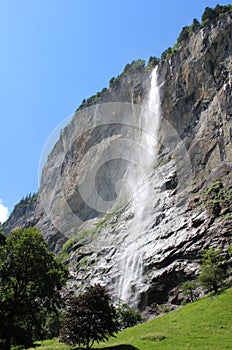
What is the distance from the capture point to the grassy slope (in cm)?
1847

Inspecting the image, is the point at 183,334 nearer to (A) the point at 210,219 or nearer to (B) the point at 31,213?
(A) the point at 210,219

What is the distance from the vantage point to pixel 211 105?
5538cm

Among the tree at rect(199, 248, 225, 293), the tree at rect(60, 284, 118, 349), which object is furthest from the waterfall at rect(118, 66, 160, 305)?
the tree at rect(60, 284, 118, 349)

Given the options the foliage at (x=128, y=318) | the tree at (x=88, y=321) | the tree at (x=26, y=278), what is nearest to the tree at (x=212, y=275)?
the foliage at (x=128, y=318)

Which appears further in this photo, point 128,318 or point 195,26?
point 195,26

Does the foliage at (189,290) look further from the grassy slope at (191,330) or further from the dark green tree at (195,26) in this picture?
the dark green tree at (195,26)

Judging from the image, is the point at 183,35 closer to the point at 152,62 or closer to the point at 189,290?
the point at 152,62

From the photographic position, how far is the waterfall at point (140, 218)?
41.9 metres

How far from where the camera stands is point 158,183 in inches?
2261

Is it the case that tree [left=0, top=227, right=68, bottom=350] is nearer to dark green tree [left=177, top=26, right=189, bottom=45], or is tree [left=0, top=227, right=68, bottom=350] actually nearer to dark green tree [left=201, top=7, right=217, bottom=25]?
dark green tree [left=201, top=7, right=217, bottom=25]

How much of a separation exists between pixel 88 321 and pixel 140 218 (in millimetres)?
34120

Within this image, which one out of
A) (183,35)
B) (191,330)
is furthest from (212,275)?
(183,35)

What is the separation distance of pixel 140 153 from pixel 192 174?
2180 centimetres

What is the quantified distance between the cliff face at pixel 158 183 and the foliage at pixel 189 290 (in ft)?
7.40
